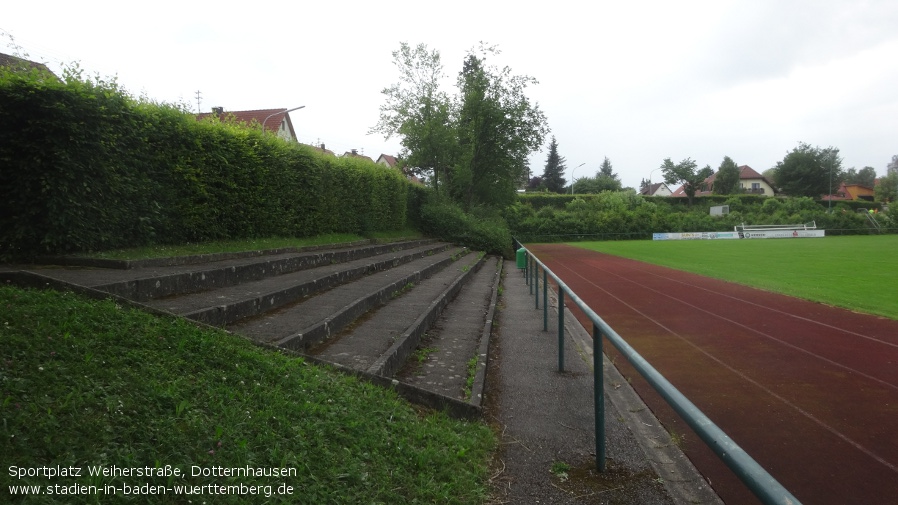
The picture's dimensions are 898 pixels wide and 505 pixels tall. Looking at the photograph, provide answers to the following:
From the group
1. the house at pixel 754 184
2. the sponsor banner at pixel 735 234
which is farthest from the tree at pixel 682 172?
the sponsor banner at pixel 735 234

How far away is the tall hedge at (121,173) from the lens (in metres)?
6.16

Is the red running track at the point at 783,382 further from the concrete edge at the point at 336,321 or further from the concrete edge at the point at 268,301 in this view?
the concrete edge at the point at 268,301

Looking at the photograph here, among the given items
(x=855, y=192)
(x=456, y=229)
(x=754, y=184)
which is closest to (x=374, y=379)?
(x=456, y=229)

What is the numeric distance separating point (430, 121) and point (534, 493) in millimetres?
35097

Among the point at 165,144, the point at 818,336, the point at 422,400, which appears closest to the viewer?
the point at 422,400

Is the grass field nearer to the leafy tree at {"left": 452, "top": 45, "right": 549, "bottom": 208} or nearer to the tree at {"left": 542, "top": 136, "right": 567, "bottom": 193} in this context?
the leafy tree at {"left": 452, "top": 45, "right": 549, "bottom": 208}

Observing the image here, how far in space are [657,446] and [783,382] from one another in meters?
2.89

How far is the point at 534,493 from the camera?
3.40 meters

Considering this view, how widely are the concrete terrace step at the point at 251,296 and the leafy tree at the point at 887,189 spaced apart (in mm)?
100822

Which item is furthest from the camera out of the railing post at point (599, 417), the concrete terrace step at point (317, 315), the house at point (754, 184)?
the house at point (754, 184)

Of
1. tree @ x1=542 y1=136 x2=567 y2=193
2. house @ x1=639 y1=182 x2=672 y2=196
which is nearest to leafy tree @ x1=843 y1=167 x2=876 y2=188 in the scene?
house @ x1=639 y1=182 x2=672 y2=196

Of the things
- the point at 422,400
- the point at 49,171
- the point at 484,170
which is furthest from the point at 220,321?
the point at 484,170

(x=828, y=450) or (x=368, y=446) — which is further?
(x=828, y=450)

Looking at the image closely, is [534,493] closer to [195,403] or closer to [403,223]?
[195,403]
